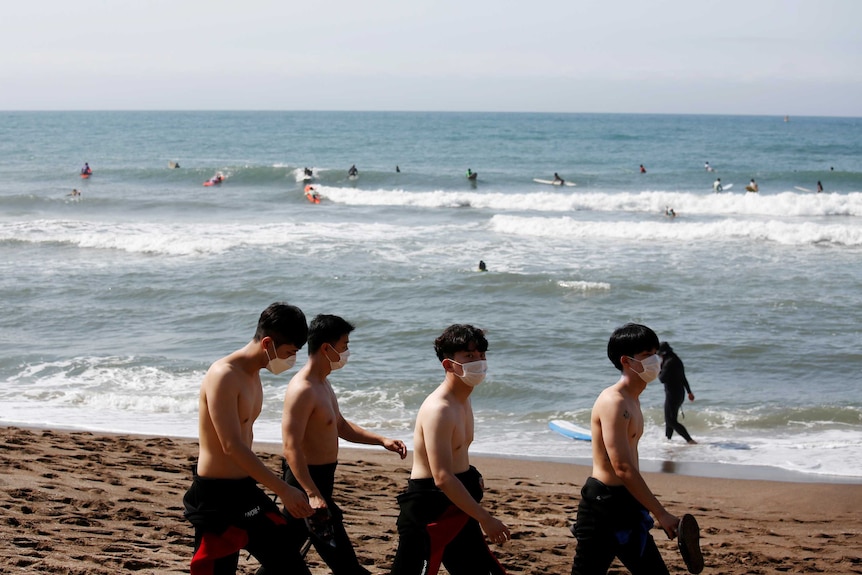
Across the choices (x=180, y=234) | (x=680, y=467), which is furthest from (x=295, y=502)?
(x=180, y=234)

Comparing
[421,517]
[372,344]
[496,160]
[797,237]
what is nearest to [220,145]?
[496,160]

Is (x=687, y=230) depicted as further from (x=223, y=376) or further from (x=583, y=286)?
(x=223, y=376)

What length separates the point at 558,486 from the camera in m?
9.38

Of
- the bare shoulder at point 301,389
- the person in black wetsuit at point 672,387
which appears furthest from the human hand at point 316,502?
the person in black wetsuit at point 672,387

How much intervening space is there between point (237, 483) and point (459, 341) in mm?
1216

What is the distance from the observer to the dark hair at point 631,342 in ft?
15.5

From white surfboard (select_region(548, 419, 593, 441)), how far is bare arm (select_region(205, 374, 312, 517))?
763 centimetres

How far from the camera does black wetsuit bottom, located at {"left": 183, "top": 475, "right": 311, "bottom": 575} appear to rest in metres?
4.32

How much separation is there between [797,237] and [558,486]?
71.6ft

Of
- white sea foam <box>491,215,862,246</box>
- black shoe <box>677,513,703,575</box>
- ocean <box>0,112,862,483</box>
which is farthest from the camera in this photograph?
white sea foam <box>491,215,862,246</box>

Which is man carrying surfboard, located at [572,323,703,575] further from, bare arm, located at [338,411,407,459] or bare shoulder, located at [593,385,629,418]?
bare arm, located at [338,411,407,459]

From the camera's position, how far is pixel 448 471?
437cm

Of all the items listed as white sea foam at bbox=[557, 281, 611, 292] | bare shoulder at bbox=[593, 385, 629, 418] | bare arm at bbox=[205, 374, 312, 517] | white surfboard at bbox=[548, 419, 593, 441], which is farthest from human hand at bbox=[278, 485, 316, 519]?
white sea foam at bbox=[557, 281, 611, 292]

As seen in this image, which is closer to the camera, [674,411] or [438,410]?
[438,410]
